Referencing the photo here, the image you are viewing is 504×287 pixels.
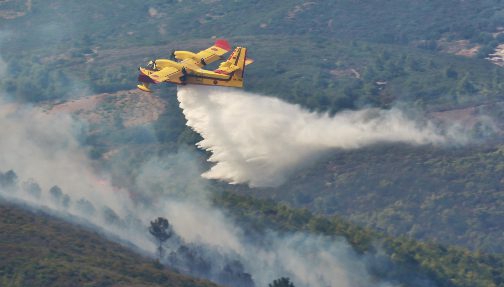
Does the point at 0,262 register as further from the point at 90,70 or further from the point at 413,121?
the point at 90,70

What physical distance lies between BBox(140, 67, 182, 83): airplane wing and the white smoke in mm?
5027

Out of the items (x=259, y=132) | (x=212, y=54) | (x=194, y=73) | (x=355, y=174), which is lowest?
(x=355, y=174)

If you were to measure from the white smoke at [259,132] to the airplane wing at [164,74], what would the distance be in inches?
198

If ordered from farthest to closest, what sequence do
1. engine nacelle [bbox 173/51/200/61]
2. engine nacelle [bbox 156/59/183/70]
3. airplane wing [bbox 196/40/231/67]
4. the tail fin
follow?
airplane wing [bbox 196/40/231/67] → engine nacelle [bbox 173/51/200/61] → engine nacelle [bbox 156/59/183/70] → the tail fin

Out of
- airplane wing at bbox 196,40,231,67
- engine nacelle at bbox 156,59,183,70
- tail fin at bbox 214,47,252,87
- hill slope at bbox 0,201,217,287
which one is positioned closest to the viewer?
hill slope at bbox 0,201,217,287

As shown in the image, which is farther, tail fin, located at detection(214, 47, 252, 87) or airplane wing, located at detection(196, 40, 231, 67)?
airplane wing, located at detection(196, 40, 231, 67)

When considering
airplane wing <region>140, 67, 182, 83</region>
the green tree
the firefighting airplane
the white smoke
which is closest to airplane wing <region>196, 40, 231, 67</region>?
the white smoke

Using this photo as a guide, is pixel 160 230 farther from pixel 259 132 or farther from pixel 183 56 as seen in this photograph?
pixel 183 56

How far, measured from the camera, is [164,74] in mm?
126500

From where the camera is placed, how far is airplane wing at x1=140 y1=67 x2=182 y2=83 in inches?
4963

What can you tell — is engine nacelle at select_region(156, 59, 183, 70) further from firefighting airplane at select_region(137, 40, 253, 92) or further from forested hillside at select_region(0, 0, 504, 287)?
forested hillside at select_region(0, 0, 504, 287)

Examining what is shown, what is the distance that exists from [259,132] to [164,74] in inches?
591

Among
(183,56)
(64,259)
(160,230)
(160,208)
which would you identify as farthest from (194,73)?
(64,259)

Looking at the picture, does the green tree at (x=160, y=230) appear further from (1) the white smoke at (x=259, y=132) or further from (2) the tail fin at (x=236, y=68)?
(2) the tail fin at (x=236, y=68)
